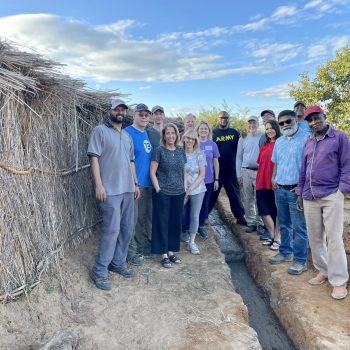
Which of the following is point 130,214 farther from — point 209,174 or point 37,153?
point 209,174

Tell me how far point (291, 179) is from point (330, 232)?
87 cm

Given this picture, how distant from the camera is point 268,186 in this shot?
204 inches

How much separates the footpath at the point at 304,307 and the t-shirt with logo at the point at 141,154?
2.22 metres

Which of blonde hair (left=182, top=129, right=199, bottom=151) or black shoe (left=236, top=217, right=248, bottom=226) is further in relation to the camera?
black shoe (left=236, top=217, right=248, bottom=226)

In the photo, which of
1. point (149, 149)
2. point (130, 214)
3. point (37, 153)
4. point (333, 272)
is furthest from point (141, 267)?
point (333, 272)

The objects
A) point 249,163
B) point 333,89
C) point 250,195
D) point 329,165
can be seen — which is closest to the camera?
point 329,165

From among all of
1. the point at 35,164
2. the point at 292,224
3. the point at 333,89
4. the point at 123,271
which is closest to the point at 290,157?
the point at 292,224

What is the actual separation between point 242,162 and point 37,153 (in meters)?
3.71

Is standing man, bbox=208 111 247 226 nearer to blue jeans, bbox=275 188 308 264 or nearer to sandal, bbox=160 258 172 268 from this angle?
blue jeans, bbox=275 188 308 264

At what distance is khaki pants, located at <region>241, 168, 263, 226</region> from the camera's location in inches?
236

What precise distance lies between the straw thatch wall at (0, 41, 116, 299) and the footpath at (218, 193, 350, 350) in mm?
2827

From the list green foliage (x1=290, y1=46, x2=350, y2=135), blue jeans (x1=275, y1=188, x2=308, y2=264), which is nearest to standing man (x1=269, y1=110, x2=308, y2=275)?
blue jeans (x1=275, y1=188, x2=308, y2=264)

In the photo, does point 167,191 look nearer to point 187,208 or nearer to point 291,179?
point 187,208

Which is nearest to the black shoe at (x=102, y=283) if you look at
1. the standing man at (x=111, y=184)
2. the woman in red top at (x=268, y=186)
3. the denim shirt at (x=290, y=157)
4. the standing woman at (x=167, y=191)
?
the standing man at (x=111, y=184)
